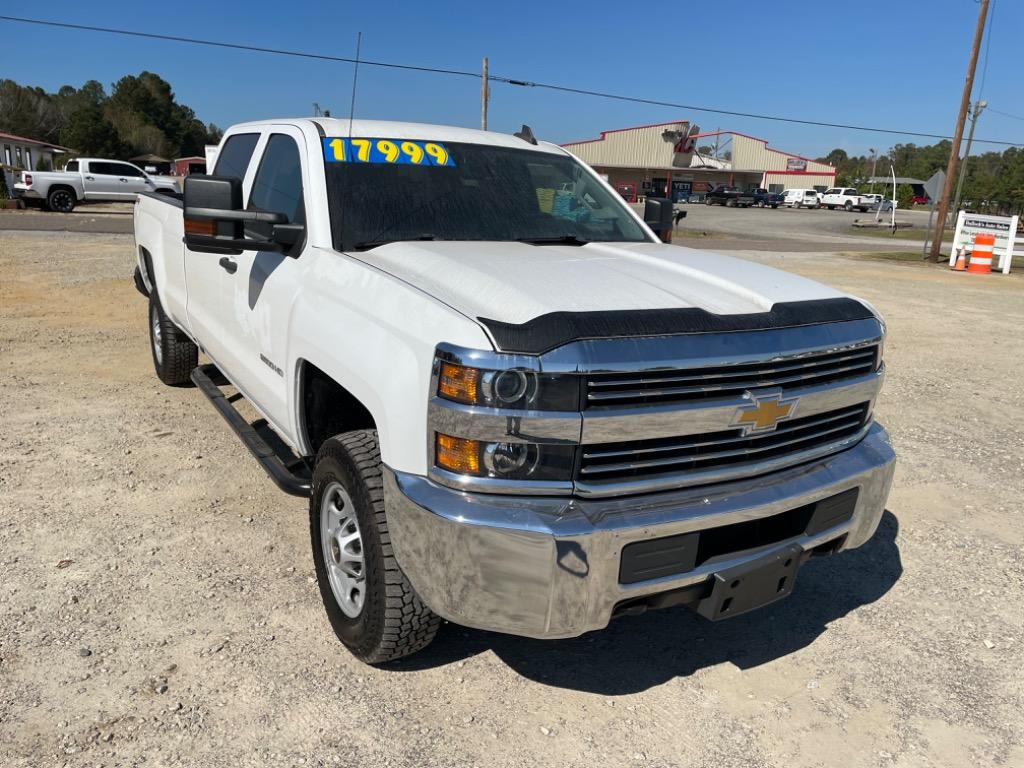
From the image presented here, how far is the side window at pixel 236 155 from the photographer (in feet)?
14.4

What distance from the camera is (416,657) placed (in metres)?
3.02

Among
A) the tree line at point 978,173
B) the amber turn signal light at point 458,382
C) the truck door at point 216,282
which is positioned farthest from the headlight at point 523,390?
the tree line at point 978,173

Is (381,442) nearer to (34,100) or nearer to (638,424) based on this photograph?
(638,424)

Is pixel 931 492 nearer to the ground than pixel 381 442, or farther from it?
nearer to the ground

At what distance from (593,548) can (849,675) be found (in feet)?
4.78

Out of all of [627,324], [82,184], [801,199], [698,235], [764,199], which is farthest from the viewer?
[801,199]

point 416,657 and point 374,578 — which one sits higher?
point 374,578

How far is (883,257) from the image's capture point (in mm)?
24344

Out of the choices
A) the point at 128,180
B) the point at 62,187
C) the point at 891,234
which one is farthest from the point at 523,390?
the point at 891,234

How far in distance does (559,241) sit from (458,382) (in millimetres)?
1673

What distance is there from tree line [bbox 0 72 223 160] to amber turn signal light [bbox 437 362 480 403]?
3121 inches

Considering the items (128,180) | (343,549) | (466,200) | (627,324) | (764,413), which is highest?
(466,200)

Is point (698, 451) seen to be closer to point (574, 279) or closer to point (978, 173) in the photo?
point (574, 279)

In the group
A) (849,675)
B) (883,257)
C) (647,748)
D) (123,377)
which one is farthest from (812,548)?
(883,257)
